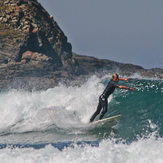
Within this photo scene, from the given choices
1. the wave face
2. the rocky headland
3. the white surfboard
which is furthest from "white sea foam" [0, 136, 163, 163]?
the rocky headland

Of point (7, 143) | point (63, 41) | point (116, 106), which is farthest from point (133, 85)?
point (63, 41)

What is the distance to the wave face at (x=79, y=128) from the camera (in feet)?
14.7

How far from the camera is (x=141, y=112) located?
9.39 m

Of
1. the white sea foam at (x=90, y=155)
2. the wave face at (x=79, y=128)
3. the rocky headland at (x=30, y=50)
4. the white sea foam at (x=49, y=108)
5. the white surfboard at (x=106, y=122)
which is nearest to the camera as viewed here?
the white sea foam at (x=90, y=155)

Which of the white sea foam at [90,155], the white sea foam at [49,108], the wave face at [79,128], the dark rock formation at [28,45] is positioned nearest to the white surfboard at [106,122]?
the wave face at [79,128]

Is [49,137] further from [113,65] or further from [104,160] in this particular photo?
[113,65]

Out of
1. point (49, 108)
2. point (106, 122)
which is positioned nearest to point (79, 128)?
point (106, 122)

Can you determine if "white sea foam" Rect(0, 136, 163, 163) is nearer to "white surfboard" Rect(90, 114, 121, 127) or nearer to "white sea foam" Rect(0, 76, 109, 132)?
"white surfboard" Rect(90, 114, 121, 127)

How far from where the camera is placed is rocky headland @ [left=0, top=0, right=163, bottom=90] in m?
78.4

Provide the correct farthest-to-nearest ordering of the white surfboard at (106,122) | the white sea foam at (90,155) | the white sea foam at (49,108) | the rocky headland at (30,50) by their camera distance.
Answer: the rocky headland at (30,50), the white sea foam at (49,108), the white surfboard at (106,122), the white sea foam at (90,155)

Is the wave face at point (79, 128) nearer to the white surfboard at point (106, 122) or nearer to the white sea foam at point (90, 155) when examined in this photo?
the white sea foam at point (90, 155)

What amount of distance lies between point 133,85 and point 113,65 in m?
134

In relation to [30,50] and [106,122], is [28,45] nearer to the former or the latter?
[30,50]

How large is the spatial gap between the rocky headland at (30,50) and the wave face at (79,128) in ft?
228
